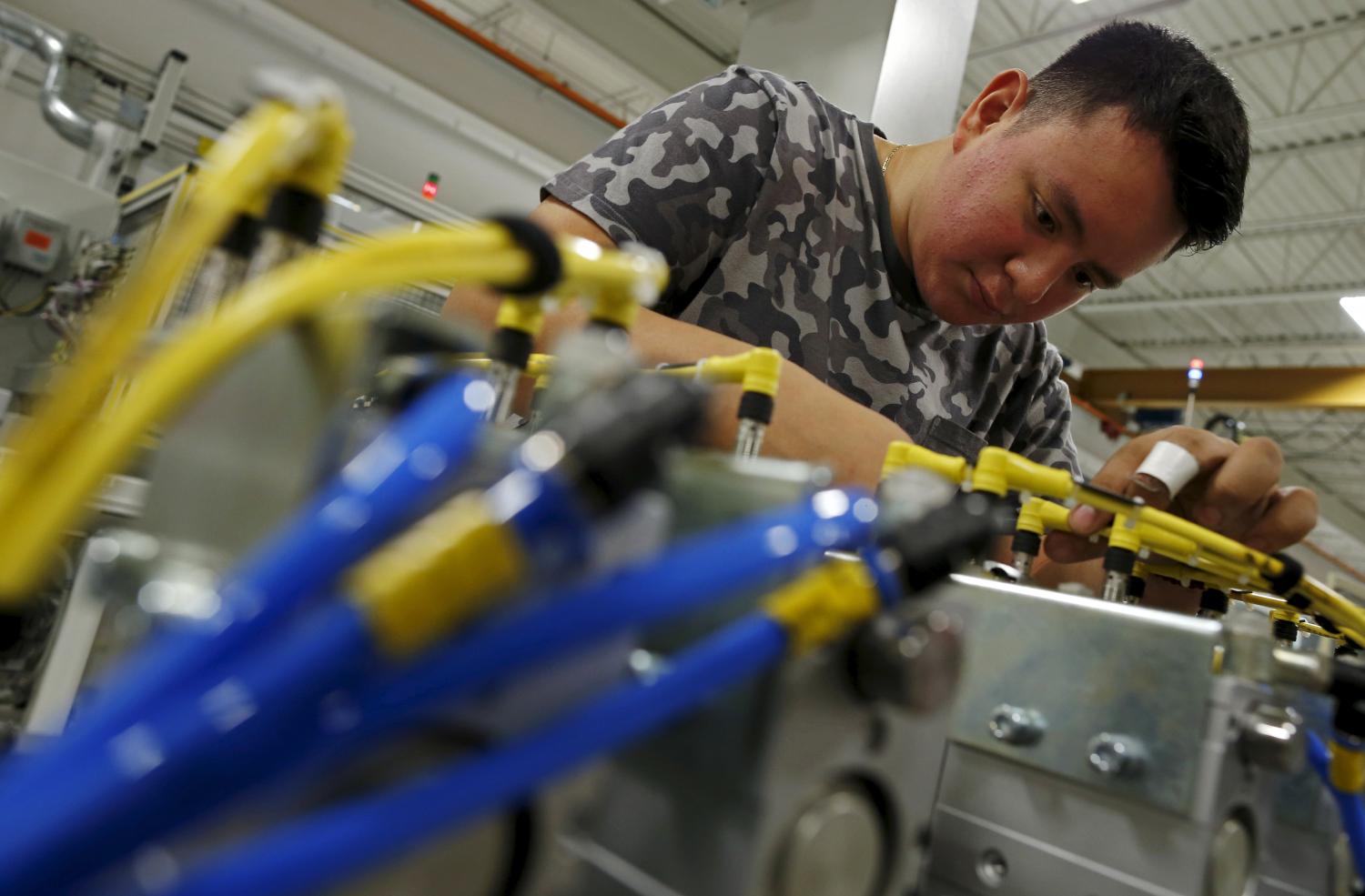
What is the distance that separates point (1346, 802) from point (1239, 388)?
5205mm

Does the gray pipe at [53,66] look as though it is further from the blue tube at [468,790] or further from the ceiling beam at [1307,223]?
the ceiling beam at [1307,223]

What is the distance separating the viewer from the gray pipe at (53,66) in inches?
129

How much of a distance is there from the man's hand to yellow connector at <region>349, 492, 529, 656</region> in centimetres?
74

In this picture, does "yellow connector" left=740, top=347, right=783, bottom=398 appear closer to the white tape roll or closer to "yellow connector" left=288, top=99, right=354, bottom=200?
"yellow connector" left=288, top=99, right=354, bottom=200

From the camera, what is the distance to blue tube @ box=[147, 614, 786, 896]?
7.2 inches

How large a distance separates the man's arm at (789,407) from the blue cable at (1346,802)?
32 cm

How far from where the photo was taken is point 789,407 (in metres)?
0.70

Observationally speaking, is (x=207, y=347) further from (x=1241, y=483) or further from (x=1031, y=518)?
(x=1241, y=483)

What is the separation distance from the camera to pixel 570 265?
0.98 feet

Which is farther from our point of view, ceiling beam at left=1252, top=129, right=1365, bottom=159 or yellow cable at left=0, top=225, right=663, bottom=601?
ceiling beam at left=1252, top=129, right=1365, bottom=159

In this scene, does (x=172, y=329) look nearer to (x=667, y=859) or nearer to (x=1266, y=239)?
(x=667, y=859)

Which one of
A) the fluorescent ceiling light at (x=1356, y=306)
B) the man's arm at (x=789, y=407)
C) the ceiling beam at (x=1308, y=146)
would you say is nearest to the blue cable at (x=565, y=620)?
the man's arm at (x=789, y=407)

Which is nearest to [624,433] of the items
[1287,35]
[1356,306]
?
[1287,35]

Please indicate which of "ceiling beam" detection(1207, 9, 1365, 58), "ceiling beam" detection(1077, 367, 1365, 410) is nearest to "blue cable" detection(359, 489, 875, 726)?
"ceiling beam" detection(1207, 9, 1365, 58)
